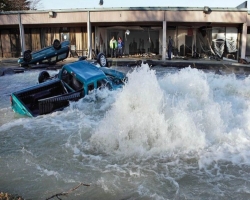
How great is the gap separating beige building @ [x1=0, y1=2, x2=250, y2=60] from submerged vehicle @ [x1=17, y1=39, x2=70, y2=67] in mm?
3406

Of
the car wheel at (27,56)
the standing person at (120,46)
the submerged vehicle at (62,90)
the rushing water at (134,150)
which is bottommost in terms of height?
the rushing water at (134,150)

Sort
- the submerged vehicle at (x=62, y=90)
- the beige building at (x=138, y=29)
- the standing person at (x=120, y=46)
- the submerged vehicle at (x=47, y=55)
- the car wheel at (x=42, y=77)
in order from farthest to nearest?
the standing person at (x=120, y=46) → the beige building at (x=138, y=29) → the submerged vehicle at (x=47, y=55) → the car wheel at (x=42, y=77) → the submerged vehicle at (x=62, y=90)

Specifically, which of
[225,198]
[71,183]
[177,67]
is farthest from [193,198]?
[177,67]

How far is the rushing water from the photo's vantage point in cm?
488

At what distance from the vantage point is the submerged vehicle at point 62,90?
29.0 ft

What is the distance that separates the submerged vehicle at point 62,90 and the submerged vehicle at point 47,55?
10.7m

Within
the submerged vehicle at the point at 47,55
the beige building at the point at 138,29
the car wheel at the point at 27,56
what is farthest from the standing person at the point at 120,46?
the car wheel at the point at 27,56

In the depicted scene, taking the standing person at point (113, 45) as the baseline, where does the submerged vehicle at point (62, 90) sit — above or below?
below

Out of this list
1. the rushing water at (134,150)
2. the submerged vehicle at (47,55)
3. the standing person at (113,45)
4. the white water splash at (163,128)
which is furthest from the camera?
the standing person at (113,45)

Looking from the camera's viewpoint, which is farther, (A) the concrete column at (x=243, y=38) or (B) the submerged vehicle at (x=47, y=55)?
(A) the concrete column at (x=243, y=38)

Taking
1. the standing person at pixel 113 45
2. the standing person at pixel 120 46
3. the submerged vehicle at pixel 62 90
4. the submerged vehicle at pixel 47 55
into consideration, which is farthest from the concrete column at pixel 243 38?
the submerged vehicle at pixel 62 90

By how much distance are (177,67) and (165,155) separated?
48.0 ft

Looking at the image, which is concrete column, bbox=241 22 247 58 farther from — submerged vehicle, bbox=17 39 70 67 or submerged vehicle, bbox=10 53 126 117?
submerged vehicle, bbox=10 53 126 117

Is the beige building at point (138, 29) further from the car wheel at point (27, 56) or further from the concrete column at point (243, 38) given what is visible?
the car wheel at point (27, 56)
